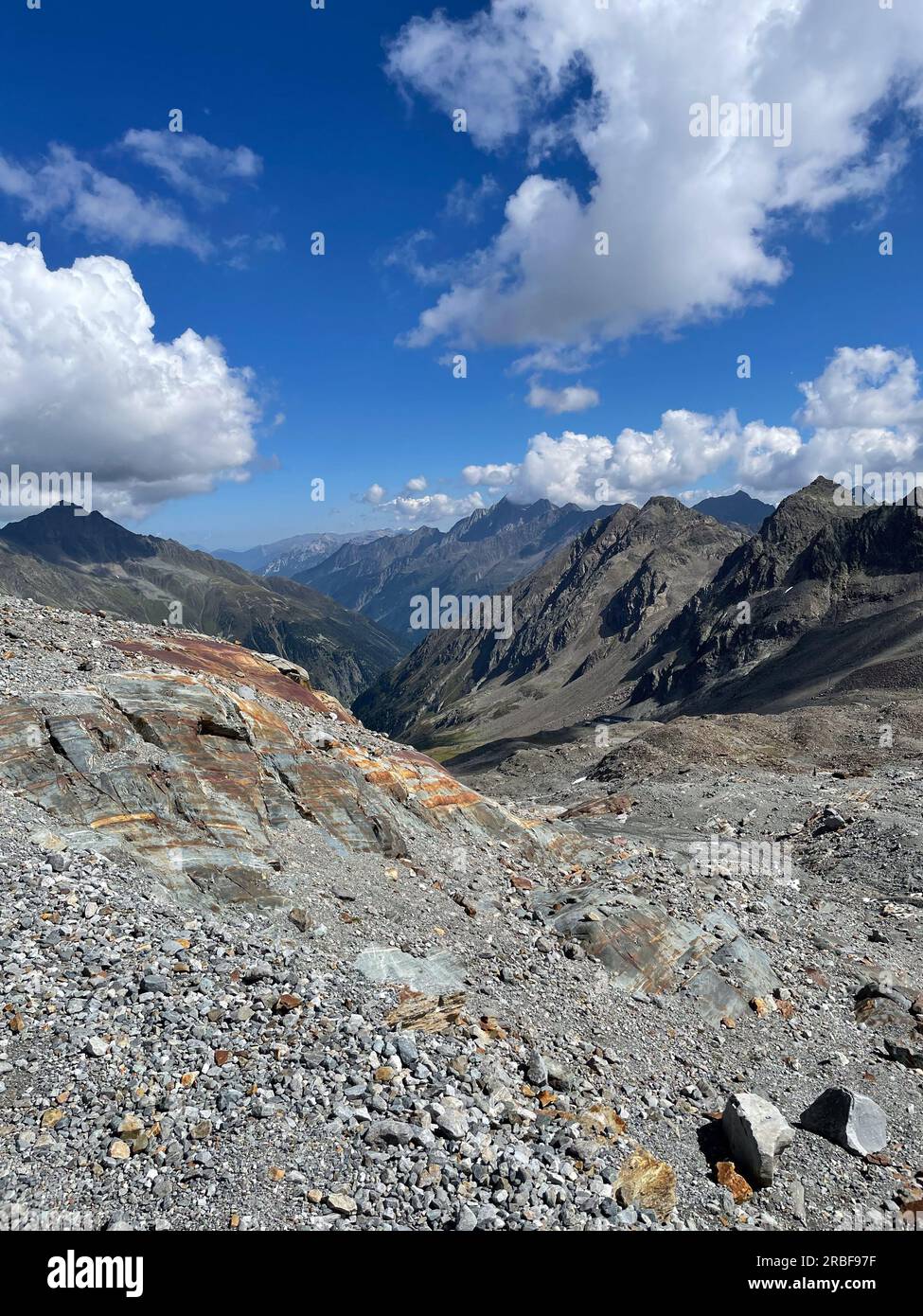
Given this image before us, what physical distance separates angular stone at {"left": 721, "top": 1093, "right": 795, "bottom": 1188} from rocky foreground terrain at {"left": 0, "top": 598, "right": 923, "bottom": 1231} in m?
0.06

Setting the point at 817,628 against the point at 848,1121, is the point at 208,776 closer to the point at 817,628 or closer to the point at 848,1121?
the point at 848,1121

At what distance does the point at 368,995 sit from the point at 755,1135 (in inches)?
290

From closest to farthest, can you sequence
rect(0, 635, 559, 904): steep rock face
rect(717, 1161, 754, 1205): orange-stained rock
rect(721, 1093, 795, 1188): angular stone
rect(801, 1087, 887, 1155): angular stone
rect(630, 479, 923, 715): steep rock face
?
1. rect(717, 1161, 754, 1205): orange-stained rock
2. rect(721, 1093, 795, 1188): angular stone
3. rect(801, 1087, 887, 1155): angular stone
4. rect(0, 635, 559, 904): steep rock face
5. rect(630, 479, 923, 715): steep rock face

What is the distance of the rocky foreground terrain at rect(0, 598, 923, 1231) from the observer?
8453 mm

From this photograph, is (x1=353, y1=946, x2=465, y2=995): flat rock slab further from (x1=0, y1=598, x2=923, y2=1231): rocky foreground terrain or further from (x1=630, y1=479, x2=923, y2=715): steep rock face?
(x1=630, y1=479, x2=923, y2=715): steep rock face

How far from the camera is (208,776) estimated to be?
667 inches

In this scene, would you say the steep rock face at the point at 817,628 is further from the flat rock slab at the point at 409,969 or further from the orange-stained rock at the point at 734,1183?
the orange-stained rock at the point at 734,1183

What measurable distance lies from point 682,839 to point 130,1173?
3398 centimetres

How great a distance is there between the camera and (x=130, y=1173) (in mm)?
7699

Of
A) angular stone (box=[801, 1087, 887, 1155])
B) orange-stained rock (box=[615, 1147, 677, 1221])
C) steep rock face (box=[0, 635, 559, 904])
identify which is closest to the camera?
orange-stained rock (box=[615, 1147, 677, 1221])

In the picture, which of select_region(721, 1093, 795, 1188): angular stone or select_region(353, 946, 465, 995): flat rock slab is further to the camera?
select_region(353, 946, 465, 995): flat rock slab

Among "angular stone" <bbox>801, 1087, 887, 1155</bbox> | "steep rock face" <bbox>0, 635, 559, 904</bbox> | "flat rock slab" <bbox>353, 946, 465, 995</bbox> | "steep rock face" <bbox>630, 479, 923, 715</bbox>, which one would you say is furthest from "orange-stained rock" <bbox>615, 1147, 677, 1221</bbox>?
"steep rock face" <bbox>630, 479, 923, 715</bbox>

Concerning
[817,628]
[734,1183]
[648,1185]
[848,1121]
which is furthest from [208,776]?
[817,628]
